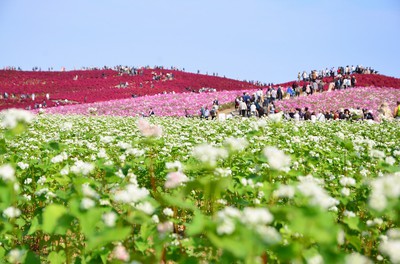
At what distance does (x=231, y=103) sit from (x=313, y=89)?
8135mm

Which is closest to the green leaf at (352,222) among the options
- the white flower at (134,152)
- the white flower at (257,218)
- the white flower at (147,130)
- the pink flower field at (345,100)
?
the white flower at (257,218)

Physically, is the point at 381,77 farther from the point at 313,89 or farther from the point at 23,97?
the point at 23,97

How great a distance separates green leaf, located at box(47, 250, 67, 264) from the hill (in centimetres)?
4058

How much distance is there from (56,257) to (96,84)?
60674 millimetres

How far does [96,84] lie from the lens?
61625 millimetres

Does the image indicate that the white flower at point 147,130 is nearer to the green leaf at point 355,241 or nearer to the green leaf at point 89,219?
the green leaf at point 89,219

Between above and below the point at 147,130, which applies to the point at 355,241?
below

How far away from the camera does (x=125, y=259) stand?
7.83ft

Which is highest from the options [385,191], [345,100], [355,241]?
[385,191]

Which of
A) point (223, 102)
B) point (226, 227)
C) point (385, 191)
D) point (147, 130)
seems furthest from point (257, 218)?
point (223, 102)

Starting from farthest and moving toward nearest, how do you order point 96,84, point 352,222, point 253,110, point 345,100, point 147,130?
point 96,84
point 345,100
point 253,110
point 147,130
point 352,222

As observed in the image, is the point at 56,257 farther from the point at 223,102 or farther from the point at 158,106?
the point at 223,102

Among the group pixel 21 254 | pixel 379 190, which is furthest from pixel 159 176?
pixel 379 190

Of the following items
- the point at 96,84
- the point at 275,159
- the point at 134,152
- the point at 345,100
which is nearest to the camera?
the point at 275,159
